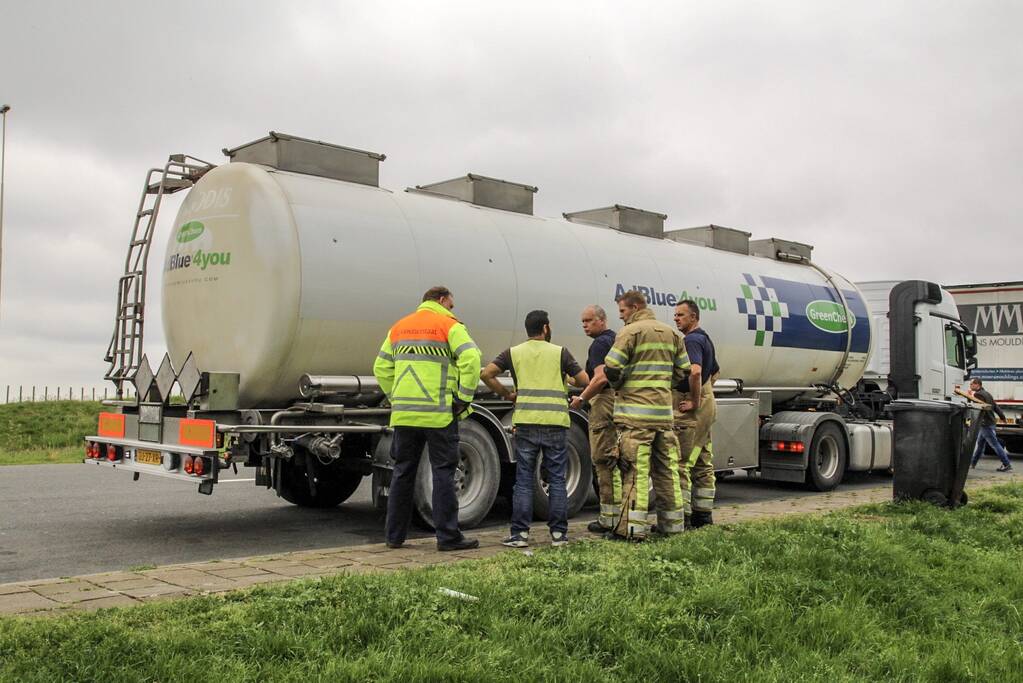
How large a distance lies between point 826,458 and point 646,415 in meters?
6.95

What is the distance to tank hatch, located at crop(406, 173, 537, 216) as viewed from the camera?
33.8 ft

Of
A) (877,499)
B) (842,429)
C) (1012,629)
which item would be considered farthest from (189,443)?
(842,429)

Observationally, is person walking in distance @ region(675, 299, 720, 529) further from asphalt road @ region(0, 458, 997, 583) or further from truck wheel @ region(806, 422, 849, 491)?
truck wheel @ region(806, 422, 849, 491)

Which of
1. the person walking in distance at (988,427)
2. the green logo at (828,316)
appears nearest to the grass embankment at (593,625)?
the green logo at (828,316)

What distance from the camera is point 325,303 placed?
326 inches

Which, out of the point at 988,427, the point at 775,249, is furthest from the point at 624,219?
the point at 988,427

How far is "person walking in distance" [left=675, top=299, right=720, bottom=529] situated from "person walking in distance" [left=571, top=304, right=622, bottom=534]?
2.14 feet

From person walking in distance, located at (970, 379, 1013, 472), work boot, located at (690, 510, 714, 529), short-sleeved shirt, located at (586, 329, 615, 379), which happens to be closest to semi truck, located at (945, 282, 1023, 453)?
person walking in distance, located at (970, 379, 1013, 472)

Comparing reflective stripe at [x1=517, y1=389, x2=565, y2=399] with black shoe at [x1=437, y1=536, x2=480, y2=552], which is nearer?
black shoe at [x1=437, y1=536, x2=480, y2=552]

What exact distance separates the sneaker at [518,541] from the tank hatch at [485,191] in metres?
4.03

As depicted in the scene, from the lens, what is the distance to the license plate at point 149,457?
8227 millimetres

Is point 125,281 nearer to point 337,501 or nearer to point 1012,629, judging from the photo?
point 337,501

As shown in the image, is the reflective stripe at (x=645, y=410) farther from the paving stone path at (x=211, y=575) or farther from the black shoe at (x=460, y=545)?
the black shoe at (x=460, y=545)

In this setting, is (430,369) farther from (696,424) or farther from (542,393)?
(696,424)
